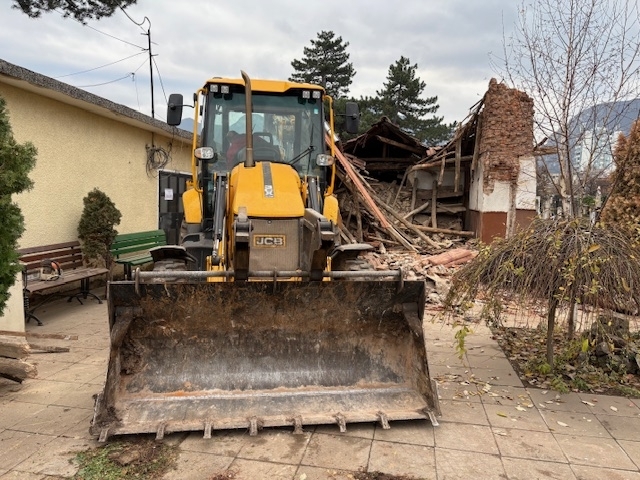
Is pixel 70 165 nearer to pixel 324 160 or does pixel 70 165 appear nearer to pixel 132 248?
pixel 132 248

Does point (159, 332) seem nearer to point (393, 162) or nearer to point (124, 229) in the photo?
point (124, 229)

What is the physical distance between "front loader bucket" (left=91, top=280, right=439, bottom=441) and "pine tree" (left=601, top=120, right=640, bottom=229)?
4.97 m

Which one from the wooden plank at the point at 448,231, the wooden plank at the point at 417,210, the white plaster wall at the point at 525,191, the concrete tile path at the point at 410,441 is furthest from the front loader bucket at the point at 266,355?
the wooden plank at the point at 417,210

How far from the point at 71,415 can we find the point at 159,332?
3.10 ft

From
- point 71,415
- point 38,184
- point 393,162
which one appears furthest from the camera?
point 393,162

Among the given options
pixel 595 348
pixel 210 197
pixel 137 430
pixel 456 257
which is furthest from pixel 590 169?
pixel 137 430

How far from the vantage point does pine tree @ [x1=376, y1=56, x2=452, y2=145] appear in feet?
111

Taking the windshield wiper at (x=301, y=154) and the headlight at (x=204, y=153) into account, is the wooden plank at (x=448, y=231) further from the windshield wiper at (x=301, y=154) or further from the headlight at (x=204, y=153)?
the headlight at (x=204, y=153)

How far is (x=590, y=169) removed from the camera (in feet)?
Answer: 22.7

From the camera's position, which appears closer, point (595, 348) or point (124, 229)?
point (595, 348)

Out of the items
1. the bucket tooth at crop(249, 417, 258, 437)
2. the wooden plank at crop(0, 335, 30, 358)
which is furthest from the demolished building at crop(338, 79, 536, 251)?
the wooden plank at crop(0, 335, 30, 358)

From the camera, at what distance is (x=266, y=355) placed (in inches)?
156

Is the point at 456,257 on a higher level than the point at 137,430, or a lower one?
higher

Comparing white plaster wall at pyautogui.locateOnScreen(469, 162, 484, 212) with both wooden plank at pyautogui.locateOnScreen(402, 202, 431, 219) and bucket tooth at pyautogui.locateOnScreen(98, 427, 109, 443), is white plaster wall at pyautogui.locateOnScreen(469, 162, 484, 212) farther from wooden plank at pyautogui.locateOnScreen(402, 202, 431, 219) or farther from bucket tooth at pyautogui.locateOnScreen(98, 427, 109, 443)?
bucket tooth at pyautogui.locateOnScreen(98, 427, 109, 443)
